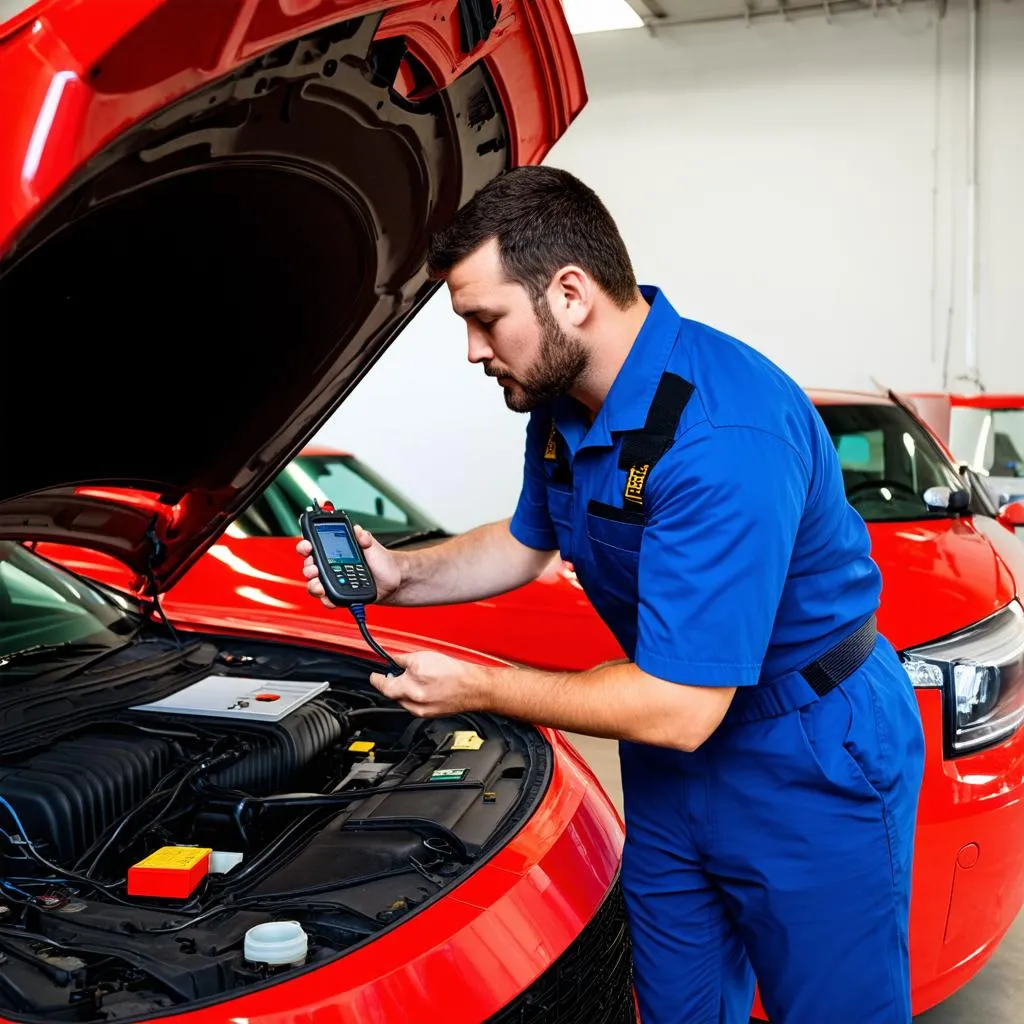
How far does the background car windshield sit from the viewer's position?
4137 millimetres

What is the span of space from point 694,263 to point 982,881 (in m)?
6.79

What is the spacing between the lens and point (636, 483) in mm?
1498

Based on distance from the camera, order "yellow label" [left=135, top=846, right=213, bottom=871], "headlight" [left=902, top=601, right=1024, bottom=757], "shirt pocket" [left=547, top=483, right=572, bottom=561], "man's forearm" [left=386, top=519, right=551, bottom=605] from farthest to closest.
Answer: "headlight" [left=902, top=601, right=1024, bottom=757]
"man's forearm" [left=386, top=519, right=551, bottom=605]
"shirt pocket" [left=547, top=483, right=572, bottom=561]
"yellow label" [left=135, top=846, right=213, bottom=871]

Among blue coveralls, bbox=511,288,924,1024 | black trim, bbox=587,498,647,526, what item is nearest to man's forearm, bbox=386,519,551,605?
blue coveralls, bbox=511,288,924,1024

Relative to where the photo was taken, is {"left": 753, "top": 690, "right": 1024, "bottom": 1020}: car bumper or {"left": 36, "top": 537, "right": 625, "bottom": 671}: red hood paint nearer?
{"left": 753, "top": 690, "right": 1024, "bottom": 1020}: car bumper

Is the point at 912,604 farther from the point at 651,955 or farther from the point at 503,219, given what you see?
the point at 503,219

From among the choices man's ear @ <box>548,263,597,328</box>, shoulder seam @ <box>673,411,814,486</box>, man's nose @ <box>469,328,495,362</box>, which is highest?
man's ear @ <box>548,263,597,328</box>

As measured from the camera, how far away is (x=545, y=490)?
77.3 inches

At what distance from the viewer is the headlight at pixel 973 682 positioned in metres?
2.29

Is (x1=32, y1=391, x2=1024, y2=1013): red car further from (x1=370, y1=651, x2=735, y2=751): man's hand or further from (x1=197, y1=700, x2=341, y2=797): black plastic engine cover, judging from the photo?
(x1=370, y1=651, x2=735, y2=751): man's hand

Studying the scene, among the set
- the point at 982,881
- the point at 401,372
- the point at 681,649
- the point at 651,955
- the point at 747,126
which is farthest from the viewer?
the point at 401,372

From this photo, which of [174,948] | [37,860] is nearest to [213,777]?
[37,860]

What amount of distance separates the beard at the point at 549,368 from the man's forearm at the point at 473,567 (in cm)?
50

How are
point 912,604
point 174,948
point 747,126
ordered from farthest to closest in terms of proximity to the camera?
point 747,126, point 912,604, point 174,948
